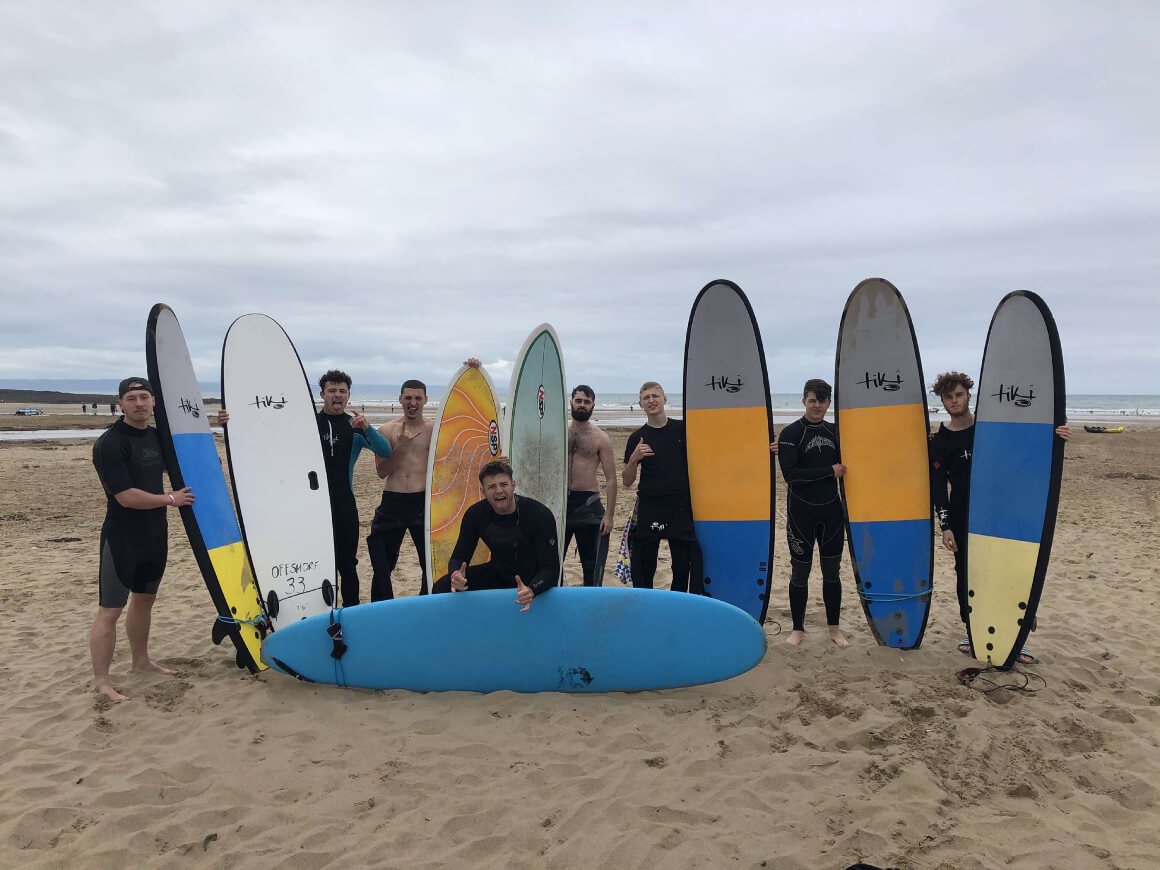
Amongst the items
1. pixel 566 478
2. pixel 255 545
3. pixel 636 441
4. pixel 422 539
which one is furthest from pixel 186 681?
pixel 636 441

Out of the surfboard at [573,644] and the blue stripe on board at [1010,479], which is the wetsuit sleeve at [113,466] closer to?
the surfboard at [573,644]

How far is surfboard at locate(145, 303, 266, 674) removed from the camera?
3.46m

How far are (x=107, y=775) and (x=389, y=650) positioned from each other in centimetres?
115

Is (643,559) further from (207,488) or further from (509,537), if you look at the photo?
A: (207,488)

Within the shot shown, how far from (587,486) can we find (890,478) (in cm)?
172

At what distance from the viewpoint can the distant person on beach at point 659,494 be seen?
3971mm

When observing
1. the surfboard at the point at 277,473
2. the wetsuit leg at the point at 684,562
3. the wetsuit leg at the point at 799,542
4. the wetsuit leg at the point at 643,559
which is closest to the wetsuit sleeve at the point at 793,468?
the wetsuit leg at the point at 799,542

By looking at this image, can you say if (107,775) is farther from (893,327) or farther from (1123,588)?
(1123,588)

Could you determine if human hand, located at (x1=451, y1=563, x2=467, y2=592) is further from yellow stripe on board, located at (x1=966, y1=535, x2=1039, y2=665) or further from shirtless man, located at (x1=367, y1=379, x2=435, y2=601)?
yellow stripe on board, located at (x1=966, y1=535, x2=1039, y2=665)

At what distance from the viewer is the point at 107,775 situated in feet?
8.75

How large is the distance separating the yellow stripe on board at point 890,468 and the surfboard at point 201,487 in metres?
3.27

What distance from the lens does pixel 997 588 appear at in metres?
3.70

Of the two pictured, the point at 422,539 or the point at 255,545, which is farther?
the point at 422,539

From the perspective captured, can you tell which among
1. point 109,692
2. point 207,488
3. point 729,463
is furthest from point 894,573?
point 109,692
